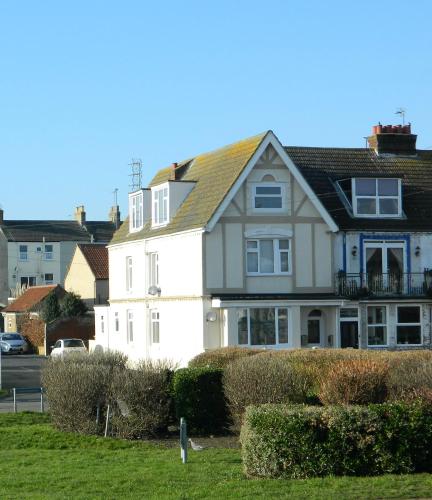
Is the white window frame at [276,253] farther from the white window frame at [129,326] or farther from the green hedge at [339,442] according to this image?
the green hedge at [339,442]

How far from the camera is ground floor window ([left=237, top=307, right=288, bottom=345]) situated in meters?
38.0

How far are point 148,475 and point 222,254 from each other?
22.1 metres

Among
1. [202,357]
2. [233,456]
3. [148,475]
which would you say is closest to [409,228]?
[202,357]

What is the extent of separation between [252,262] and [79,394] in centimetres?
1617

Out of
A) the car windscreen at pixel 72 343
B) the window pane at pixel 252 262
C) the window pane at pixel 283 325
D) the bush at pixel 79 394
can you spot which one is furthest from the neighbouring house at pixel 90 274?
the bush at pixel 79 394

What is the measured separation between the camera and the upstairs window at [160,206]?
139ft

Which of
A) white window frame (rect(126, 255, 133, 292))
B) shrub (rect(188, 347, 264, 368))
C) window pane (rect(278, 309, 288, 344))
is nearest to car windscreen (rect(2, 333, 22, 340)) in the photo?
white window frame (rect(126, 255, 133, 292))

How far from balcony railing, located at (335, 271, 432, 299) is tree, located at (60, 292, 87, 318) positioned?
3113 cm

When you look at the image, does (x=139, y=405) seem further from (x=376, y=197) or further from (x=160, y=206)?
(x=160, y=206)

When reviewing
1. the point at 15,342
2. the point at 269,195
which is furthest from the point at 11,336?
the point at 269,195

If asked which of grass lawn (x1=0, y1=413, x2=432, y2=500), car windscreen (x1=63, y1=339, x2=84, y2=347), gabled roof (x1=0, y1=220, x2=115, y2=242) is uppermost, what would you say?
gabled roof (x1=0, y1=220, x2=115, y2=242)

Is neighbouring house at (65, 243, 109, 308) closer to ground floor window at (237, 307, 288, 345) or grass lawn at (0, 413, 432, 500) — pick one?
ground floor window at (237, 307, 288, 345)

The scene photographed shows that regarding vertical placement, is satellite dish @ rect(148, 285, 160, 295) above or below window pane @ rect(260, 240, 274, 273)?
below

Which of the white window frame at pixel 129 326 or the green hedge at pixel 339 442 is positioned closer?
the green hedge at pixel 339 442
